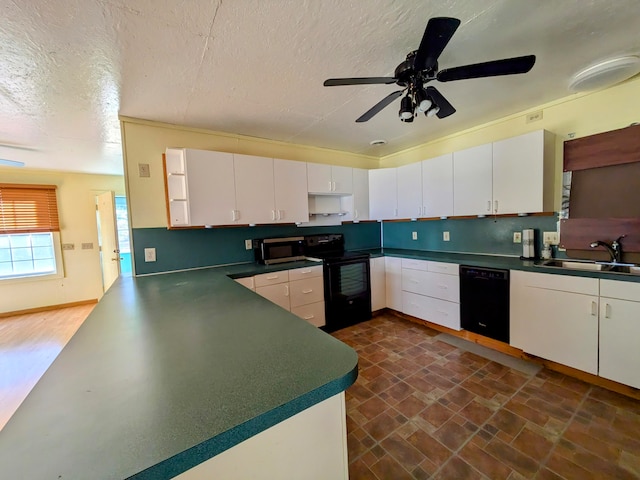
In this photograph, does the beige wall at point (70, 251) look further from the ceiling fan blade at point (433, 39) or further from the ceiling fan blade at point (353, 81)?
the ceiling fan blade at point (433, 39)

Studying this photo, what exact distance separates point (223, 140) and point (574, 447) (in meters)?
3.83

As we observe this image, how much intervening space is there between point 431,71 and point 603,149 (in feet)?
6.37

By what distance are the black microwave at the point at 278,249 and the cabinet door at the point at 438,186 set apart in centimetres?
170

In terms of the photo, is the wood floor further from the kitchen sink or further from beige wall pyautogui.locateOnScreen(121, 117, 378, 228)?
the kitchen sink

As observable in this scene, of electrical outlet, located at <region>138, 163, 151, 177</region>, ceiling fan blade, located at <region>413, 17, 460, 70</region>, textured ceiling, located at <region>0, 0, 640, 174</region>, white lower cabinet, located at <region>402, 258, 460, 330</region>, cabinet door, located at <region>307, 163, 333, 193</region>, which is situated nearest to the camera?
ceiling fan blade, located at <region>413, 17, 460, 70</region>

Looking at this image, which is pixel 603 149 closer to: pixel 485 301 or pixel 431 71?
pixel 485 301

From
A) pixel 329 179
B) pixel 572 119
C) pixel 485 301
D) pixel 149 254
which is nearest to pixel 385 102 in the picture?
pixel 329 179

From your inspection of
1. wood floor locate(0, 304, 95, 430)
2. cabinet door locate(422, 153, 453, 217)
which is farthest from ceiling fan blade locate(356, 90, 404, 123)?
wood floor locate(0, 304, 95, 430)

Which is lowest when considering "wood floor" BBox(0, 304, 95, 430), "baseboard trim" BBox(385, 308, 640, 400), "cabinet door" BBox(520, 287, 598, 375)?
"wood floor" BBox(0, 304, 95, 430)

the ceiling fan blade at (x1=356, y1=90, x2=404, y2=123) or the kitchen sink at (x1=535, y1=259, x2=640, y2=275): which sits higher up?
the ceiling fan blade at (x1=356, y1=90, x2=404, y2=123)

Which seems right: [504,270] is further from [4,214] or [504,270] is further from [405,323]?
[4,214]

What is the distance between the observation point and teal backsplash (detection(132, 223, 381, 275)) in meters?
2.63

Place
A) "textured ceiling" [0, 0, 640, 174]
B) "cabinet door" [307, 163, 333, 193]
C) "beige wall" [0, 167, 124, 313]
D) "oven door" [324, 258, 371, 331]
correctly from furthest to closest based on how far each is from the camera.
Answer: "beige wall" [0, 167, 124, 313] → "cabinet door" [307, 163, 333, 193] → "oven door" [324, 258, 371, 331] → "textured ceiling" [0, 0, 640, 174]

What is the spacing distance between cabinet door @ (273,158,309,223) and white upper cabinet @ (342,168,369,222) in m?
0.76
